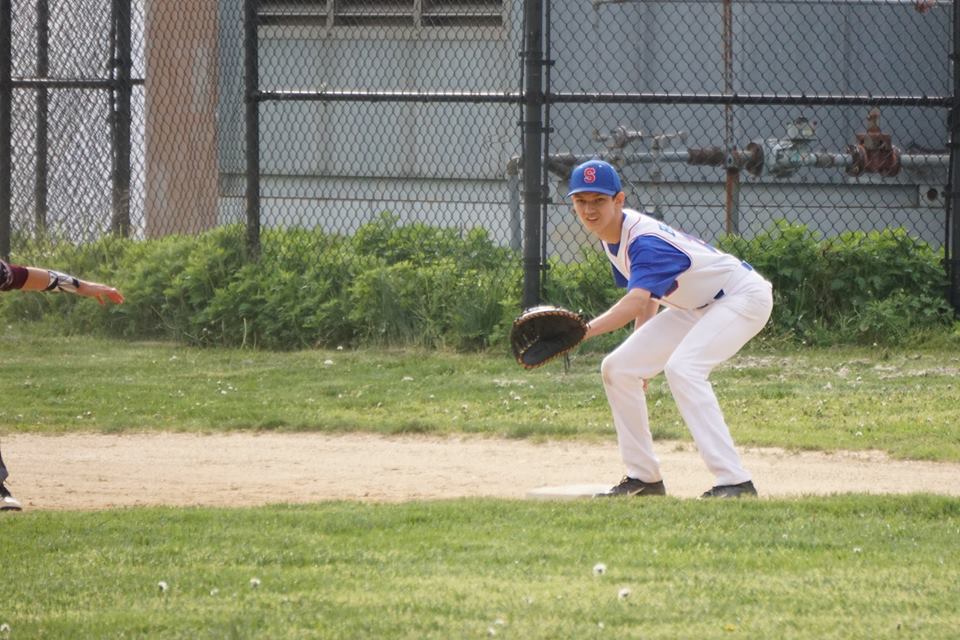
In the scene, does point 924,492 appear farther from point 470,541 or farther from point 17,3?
point 17,3

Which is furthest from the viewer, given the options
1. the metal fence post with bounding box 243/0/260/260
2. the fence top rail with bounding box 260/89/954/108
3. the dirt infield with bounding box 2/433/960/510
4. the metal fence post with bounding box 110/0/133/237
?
the metal fence post with bounding box 110/0/133/237

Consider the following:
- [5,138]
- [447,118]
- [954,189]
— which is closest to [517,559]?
[954,189]

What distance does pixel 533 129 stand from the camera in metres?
10.3

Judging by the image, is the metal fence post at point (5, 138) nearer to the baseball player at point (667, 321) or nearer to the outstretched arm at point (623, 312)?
the baseball player at point (667, 321)

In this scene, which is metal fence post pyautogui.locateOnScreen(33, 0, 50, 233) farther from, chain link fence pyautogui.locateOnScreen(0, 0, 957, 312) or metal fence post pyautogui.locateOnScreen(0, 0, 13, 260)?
metal fence post pyautogui.locateOnScreen(0, 0, 13, 260)

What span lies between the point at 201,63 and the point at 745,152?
4.50 m

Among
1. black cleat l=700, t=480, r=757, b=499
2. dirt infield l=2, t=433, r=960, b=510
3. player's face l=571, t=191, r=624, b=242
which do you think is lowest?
dirt infield l=2, t=433, r=960, b=510

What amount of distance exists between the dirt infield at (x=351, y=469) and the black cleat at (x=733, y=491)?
1.09 ft

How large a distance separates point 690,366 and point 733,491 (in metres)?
0.53

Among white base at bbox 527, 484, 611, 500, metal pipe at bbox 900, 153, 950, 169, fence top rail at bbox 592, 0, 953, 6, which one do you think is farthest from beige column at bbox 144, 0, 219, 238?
white base at bbox 527, 484, 611, 500

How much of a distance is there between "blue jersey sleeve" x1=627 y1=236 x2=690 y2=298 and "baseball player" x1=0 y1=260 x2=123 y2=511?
2.20 metres

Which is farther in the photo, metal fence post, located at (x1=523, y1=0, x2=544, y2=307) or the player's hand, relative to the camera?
metal fence post, located at (x1=523, y1=0, x2=544, y2=307)

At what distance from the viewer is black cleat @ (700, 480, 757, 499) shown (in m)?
6.11

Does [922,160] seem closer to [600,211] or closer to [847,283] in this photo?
[847,283]
